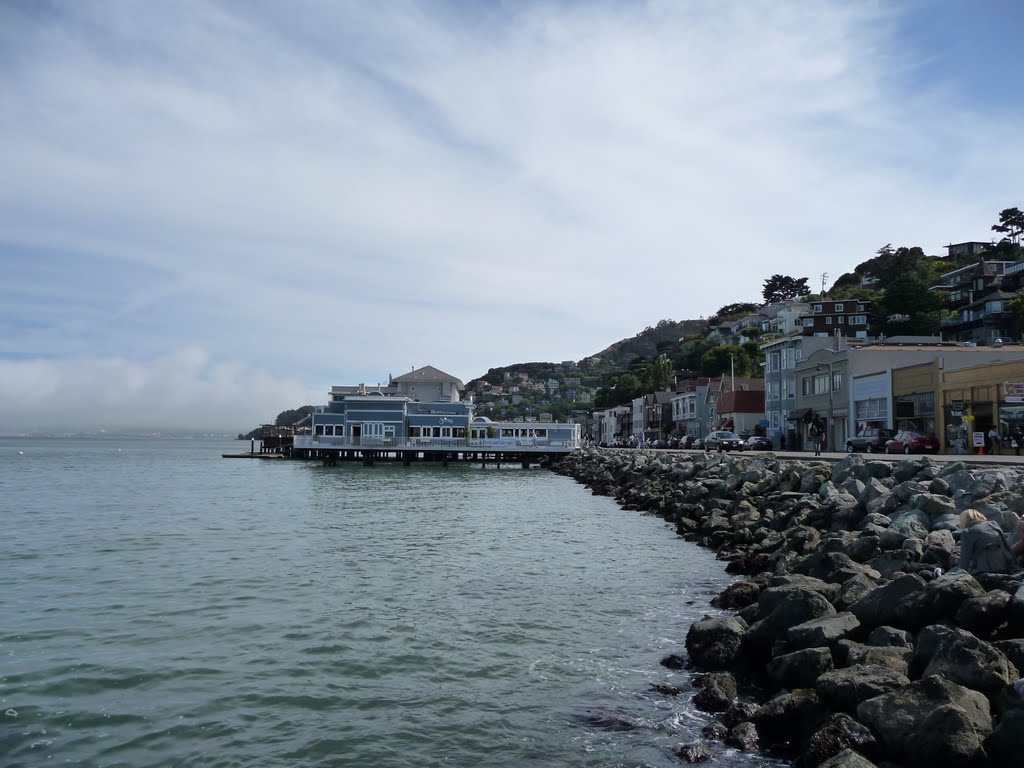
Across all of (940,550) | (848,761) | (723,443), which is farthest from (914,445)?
(848,761)

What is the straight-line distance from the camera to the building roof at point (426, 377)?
3893 inches

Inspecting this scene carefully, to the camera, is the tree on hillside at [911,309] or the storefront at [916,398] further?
the tree on hillside at [911,309]

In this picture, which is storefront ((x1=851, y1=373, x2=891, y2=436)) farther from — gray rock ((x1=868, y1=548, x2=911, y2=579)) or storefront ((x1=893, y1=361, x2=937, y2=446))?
gray rock ((x1=868, y1=548, x2=911, y2=579))

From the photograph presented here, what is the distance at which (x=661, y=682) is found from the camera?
10516 millimetres

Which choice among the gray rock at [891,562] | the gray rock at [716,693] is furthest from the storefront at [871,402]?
the gray rock at [716,693]

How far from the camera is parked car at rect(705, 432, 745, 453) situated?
58.3 m

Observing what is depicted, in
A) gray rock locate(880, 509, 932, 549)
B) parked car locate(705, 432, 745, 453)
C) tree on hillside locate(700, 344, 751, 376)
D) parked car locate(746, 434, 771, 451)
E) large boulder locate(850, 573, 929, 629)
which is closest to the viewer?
large boulder locate(850, 573, 929, 629)

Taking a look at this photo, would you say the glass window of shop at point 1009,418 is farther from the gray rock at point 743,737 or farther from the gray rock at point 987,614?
the gray rock at point 743,737

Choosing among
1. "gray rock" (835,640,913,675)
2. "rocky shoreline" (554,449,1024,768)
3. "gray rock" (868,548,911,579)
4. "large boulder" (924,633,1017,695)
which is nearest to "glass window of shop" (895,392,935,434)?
"rocky shoreline" (554,449,1024,768)

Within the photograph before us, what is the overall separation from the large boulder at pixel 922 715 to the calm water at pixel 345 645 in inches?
51.8

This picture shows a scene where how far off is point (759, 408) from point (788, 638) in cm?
6886

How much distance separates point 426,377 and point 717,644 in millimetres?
89490

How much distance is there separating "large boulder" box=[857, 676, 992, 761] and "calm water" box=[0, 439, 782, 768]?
51.8 inches

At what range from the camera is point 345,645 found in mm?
12211
